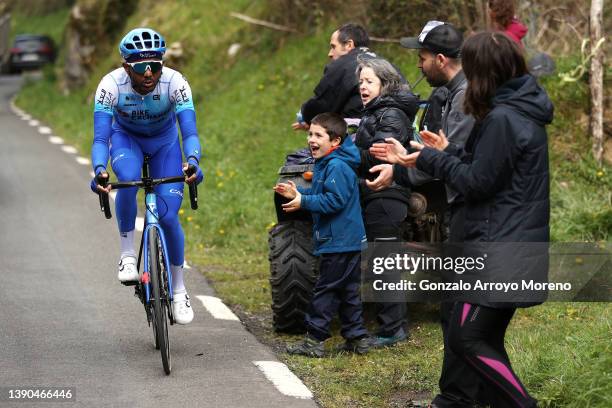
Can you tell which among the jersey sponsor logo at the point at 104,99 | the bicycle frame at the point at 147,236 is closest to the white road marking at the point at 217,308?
the bicycle frame at the point at 147,236

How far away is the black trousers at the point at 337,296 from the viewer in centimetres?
791

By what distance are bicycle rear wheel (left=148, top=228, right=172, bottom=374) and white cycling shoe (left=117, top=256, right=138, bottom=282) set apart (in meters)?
0.44

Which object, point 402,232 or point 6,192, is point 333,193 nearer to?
point 402,232

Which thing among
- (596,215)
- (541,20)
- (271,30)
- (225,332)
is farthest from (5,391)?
(271,30)

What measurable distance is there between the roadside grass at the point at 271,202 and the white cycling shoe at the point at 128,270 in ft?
3.50

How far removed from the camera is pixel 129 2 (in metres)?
27.5

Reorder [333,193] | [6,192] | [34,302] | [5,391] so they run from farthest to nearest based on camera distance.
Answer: [6,192] → [34,302] → [333,193] → [5,391]

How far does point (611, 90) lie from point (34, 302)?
6.53m

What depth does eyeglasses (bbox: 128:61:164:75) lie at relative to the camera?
7699 mm

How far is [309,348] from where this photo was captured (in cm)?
792

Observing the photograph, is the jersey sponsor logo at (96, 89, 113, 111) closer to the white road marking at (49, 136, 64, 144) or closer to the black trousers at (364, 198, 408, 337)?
the black trousers at (364, 198, 408, 337)

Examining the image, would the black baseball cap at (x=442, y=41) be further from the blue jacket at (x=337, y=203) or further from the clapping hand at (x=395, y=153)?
the clapping hand at (x=395, y=153)

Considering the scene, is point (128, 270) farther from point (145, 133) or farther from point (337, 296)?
point (337, 296)

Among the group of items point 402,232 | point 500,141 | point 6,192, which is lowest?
point 6,192
